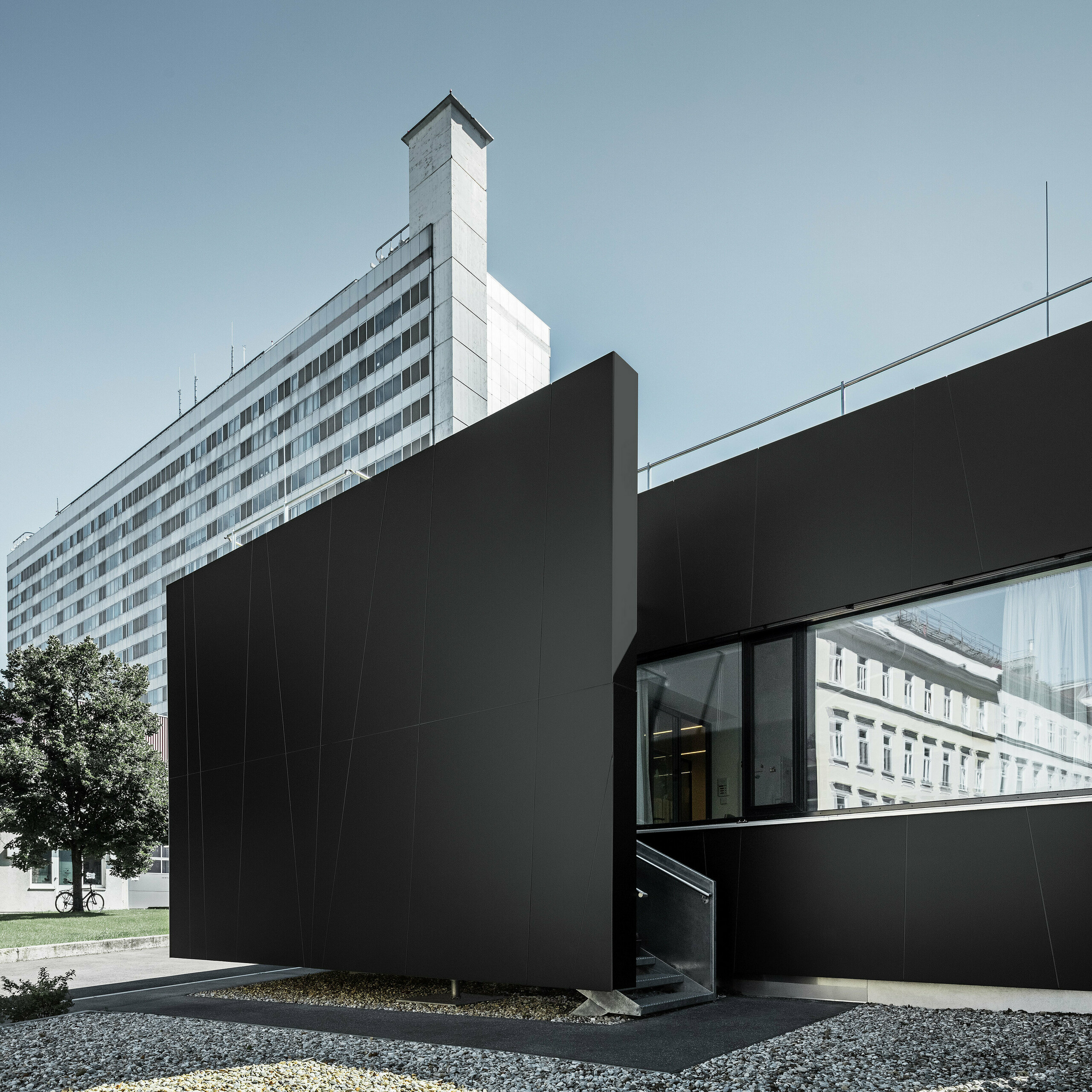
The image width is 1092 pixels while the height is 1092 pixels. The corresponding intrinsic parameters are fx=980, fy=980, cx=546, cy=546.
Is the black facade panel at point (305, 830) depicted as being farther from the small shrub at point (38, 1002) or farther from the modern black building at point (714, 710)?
the small shrub at point (38, 1002)

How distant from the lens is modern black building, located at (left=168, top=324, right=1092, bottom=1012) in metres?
7.15

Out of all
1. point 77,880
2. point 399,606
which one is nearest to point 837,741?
point 399,606

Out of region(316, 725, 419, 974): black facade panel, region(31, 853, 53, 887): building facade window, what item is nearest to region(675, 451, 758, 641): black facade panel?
region(316, 725, 419, 974): black facade panel

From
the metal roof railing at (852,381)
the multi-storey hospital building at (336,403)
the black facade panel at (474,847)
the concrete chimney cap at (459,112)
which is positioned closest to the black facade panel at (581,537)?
the metal roof railing at (852,381)

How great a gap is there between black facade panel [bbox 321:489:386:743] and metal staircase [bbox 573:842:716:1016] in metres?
3.37

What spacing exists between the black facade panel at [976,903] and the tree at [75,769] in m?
24.1

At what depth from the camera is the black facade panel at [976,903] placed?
6.82 metres

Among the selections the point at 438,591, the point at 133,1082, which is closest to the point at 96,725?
the point at 438,591

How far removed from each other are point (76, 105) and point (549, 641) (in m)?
10.9

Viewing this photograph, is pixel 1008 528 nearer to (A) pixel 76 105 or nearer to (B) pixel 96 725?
(A) pixel 76 105

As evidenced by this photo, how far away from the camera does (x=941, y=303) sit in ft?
28.1

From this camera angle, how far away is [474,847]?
8.26 metres

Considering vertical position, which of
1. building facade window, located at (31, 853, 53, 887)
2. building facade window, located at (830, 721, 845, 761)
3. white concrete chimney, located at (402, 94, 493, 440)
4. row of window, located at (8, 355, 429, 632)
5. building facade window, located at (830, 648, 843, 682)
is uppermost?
white concrete chimney, located at (402, 94, 493, 440)

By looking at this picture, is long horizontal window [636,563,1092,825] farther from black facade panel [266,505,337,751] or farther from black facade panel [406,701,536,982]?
black facade panel [266,505,337,751]
